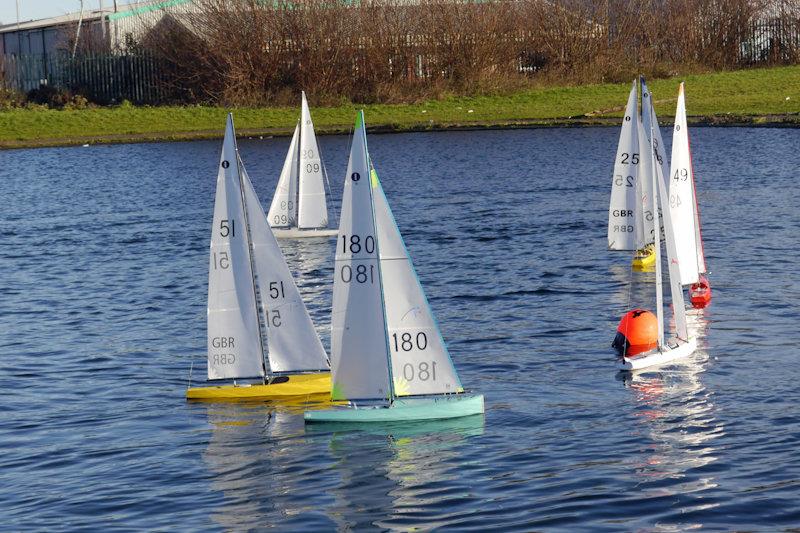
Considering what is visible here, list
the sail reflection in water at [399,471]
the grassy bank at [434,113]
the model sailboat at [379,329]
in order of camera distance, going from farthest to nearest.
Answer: the grassy bank at [434,113], the model sailboat at [379,329], the sail reflection in water at [399,471]

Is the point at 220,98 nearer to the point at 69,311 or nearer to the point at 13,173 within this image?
the point at 13,173

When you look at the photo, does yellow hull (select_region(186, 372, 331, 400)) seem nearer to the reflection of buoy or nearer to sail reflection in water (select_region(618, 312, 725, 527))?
sail reflection in water (select_region(618, 312, 725, 527))

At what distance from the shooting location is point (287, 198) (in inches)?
1959

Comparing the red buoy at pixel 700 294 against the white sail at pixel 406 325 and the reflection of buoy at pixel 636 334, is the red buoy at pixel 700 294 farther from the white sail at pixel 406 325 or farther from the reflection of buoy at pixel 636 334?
the white sail at pixel 406 325

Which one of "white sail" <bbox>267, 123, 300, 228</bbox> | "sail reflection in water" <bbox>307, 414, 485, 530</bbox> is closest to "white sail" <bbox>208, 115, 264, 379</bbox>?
"sail reflection in water" <bbox>307, 414, 485, 530</bbox>

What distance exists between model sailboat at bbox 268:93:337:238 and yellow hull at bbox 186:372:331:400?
22.2m

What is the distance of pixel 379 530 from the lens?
64.6ft

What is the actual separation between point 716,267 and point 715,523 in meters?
21.5

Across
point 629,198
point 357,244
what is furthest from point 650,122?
point 629,198

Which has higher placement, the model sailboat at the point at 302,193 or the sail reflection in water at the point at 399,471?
the model sailboat at the point at 302,193

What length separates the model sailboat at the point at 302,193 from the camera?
4834cm

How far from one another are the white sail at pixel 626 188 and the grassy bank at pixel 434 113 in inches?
1754

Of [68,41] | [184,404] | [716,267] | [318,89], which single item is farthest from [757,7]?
[184,404]

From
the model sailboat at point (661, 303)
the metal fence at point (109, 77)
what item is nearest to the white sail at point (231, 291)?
the model sailboat at point (661, 303)
